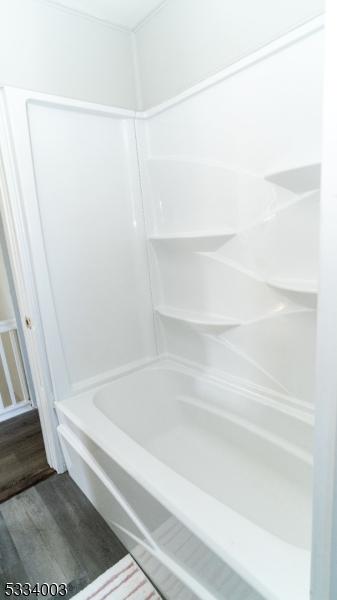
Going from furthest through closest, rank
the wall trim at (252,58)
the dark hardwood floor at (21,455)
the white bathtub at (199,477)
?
the dark hardwood floor at (21,455) → the wall trim at (252,58) → the white bathtub at (199,477)

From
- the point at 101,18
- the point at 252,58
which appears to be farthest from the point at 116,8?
the point at 252,58

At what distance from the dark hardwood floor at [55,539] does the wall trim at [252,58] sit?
2.28 m

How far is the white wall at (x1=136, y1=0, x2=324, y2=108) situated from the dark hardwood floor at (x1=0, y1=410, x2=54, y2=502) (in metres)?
2.40

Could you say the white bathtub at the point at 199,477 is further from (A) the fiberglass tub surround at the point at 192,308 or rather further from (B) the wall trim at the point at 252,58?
(B) the wall trim at the point at 252,58

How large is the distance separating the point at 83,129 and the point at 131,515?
77.2 inches

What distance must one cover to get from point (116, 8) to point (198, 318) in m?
1.74

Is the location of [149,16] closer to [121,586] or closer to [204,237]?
[204,237]

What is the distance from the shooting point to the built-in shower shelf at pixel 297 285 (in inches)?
50.5

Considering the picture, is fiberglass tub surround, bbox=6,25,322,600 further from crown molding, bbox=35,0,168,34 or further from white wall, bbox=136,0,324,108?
crown molding, bbox=35,0,168,34

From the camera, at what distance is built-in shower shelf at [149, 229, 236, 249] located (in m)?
1.59

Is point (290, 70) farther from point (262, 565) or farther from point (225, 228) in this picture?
point (262, 565)

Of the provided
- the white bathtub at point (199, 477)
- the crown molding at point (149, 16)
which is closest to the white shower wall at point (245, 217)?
the white bathtub at point (199, 477)

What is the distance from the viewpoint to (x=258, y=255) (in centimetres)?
151

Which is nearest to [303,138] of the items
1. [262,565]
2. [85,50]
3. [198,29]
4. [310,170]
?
[310,170]
